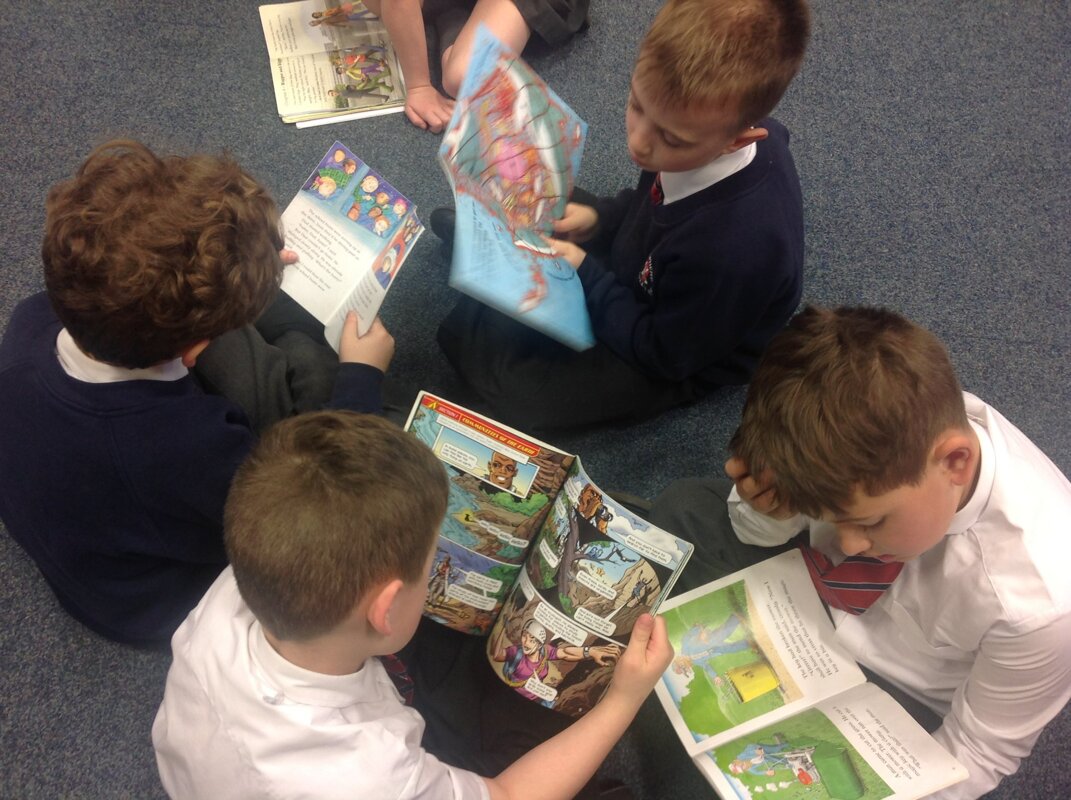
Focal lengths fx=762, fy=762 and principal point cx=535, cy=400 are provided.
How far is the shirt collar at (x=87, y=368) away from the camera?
72 cm

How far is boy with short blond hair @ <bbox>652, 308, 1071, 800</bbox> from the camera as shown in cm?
67

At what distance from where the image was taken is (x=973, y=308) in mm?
1305

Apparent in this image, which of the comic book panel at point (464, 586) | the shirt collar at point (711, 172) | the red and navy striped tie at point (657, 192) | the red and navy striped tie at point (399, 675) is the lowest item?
the red and navy striped tie at point (399, 675)

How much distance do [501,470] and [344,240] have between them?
1.41ft

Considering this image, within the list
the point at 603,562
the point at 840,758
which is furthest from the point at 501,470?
the point at 840,758

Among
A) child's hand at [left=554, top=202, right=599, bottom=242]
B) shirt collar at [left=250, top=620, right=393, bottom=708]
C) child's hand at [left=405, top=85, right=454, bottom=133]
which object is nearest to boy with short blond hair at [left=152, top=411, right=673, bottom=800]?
shirt collar at [left=250, top=620, right=393, bottom=708]

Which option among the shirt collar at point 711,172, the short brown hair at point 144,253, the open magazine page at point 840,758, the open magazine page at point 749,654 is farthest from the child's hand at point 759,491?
the short brown hair at point 144,253

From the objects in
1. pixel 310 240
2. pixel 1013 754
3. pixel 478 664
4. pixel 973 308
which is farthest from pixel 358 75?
pixel 1013 754

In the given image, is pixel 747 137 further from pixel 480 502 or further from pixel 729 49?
pixel 480 502

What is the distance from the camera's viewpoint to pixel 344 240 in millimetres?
1060

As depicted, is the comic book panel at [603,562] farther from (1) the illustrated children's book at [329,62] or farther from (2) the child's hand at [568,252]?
(1) the illustrated children's book at [329,62]

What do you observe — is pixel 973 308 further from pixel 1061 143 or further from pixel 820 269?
pixel 1061 143

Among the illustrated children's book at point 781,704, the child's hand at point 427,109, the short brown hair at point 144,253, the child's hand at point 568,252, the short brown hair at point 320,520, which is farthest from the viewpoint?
the child's hand at point 427,109

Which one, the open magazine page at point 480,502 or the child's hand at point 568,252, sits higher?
the child's hand at point 568,252
